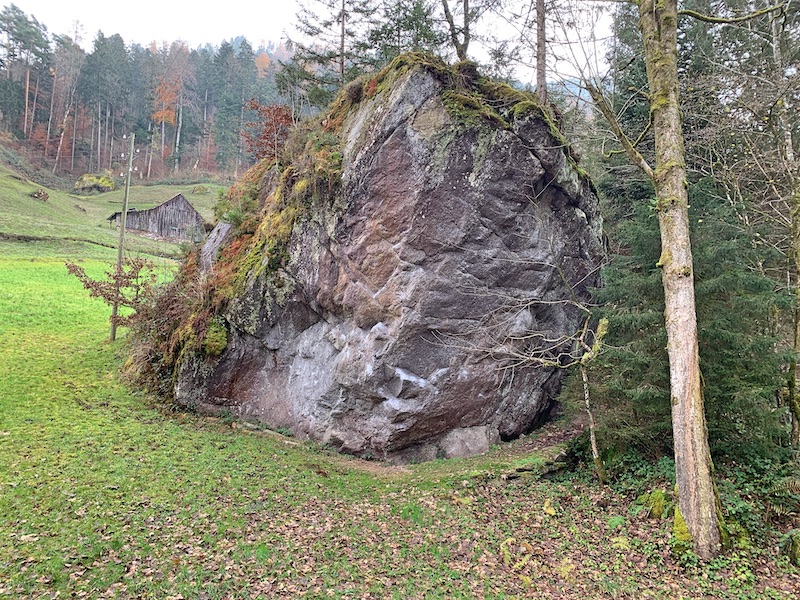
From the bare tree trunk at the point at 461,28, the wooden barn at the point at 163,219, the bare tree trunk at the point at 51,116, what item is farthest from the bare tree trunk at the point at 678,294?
the bare tree trunk at the point at 51,116

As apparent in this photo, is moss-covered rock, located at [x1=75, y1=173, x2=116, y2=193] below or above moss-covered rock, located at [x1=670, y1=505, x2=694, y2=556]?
above

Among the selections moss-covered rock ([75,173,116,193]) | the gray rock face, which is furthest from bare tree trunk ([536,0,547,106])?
moss-covered rock ([75,173,116,193])

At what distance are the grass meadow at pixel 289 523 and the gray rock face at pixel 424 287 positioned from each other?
33.4 inches

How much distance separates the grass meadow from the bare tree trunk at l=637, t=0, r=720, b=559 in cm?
60

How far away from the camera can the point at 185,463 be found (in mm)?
8430

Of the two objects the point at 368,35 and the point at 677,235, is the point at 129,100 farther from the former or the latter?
Answer: the point at 677,235

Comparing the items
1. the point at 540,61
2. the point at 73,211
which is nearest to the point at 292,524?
the point at 540,61

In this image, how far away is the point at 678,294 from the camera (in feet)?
21.0

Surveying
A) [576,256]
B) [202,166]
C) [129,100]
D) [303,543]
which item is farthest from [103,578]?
[129,100]

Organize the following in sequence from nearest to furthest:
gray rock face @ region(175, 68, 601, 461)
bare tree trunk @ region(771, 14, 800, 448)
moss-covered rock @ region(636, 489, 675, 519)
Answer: moss-covered rock @ region(636, 489, 675, 519), bare tree trunk @ region(771, 14, 800, 448), gray rock face @ region(175, 68, 601, 461)

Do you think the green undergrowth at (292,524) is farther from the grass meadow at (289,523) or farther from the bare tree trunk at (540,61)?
the bare tree trunk at (540,61)

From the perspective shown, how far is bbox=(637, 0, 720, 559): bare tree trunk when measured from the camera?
6102 mm

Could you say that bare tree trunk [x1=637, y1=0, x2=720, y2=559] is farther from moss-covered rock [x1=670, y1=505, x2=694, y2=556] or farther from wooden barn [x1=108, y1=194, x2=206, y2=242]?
wooden barn [x1=108, y1=194, x2=206, y2=242]

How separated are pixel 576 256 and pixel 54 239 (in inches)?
1388
